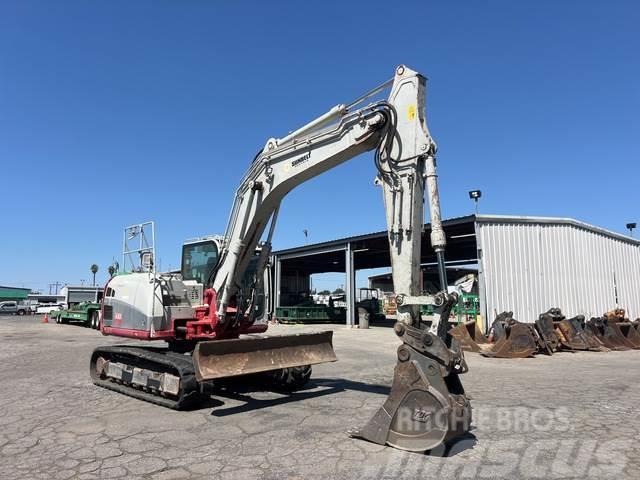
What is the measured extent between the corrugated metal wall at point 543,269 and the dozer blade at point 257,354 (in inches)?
440

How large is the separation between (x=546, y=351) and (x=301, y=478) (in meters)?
12.5

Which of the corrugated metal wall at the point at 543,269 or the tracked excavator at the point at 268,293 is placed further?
the corrugated metal wall at the point at 543,269

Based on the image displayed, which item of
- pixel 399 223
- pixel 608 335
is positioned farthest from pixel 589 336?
pixel 399 223

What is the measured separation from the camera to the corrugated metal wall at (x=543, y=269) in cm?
1809

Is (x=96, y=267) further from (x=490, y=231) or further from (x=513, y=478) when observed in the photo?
(x=513, y=478)

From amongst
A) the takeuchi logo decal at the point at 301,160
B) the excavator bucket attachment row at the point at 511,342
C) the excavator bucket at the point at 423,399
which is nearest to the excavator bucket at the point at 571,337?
the excavator bucket attachment row at the point at 511,342

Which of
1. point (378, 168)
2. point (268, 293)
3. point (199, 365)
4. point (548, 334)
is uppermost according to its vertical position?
point (378, 168)

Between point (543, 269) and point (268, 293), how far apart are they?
548 inches

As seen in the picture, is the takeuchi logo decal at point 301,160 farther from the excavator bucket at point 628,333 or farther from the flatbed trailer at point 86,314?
the flatbed trailer at point 86,314

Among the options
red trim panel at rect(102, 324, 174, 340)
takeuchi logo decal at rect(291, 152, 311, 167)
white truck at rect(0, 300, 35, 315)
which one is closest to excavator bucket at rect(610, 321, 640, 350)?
takeuchi logo decal at rect(291, 152, 311, 167)

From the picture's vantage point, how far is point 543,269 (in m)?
19.0

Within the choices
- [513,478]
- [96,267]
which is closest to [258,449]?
[513,478]

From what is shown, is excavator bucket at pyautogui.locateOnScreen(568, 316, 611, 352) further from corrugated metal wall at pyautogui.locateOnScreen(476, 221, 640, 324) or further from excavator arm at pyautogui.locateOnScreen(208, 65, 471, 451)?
excavator arm at pyautogui.locateOnScreen(208, 65, 471, 451)

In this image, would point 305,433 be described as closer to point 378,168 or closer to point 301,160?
point 378,168
